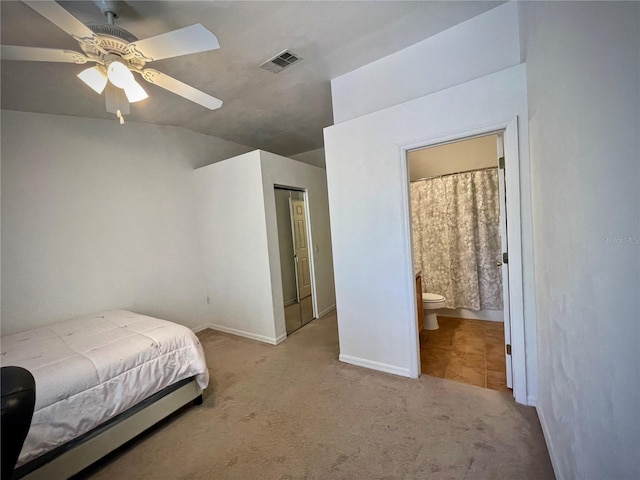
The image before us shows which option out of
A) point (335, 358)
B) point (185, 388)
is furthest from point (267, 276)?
point (185, 388)

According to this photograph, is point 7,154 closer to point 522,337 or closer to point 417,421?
point 417,421

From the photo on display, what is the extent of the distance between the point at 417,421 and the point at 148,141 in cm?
402

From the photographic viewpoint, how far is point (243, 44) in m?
1.97

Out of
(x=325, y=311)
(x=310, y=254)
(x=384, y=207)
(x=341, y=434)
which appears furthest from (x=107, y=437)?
(x=325, y=311)

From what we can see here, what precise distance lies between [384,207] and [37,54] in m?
2.29

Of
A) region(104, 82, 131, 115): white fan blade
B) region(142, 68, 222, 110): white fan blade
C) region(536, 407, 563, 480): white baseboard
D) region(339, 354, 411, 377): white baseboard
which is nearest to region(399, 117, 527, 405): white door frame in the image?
region(536, 407, 563, 480): white baseboard

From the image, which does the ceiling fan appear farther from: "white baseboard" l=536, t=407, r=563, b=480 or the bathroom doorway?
"white baseboard" l=536, t=407, r=563, b=480

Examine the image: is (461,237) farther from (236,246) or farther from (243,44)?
(243,44)

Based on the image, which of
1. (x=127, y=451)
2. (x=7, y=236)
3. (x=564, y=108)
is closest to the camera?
(x=564, y=108)

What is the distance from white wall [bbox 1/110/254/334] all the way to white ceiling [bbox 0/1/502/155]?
30 centimetres

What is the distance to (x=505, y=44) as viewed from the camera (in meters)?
1.86

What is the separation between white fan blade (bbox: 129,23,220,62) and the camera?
1.30m

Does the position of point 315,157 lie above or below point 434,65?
above

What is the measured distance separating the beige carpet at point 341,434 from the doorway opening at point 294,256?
48.1 inches
